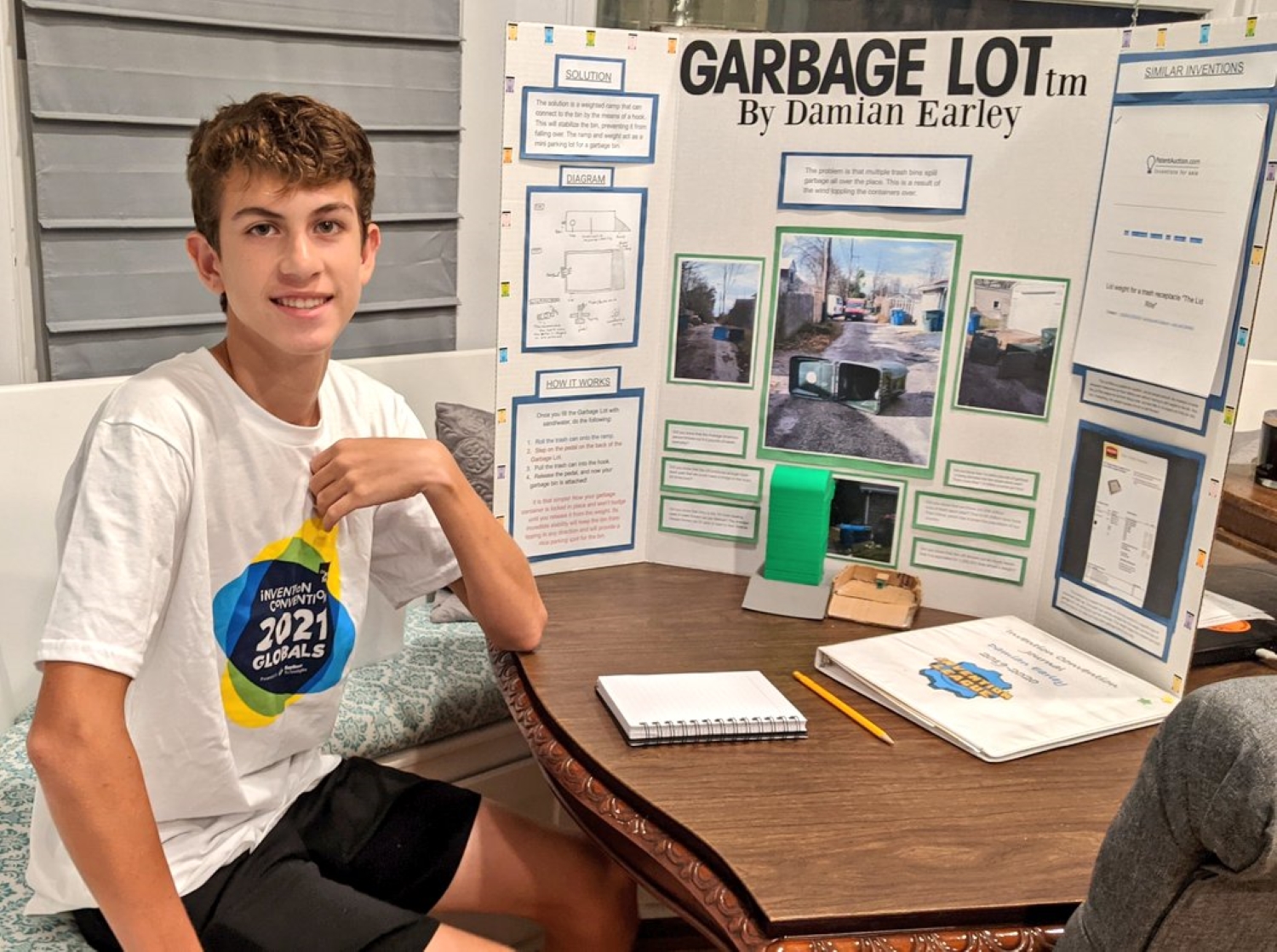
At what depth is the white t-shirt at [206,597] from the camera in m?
1.14

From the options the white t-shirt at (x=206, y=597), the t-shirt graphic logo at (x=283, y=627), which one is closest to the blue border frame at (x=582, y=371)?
the white t-shirt at (x=206, y=597)

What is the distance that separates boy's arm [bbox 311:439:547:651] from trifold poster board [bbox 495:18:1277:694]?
0.16m

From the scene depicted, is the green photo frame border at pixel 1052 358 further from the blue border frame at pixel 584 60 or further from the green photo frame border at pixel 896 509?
the blue border frame at pixel 584 60

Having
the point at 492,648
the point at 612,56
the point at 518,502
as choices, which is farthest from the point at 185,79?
the point at 492,648

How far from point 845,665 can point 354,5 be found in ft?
4.91

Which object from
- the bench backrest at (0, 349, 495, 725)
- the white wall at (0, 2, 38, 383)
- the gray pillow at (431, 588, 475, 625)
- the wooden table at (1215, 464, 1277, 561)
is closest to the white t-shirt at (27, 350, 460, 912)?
the bench backrest at (0, 349, 495, 725)

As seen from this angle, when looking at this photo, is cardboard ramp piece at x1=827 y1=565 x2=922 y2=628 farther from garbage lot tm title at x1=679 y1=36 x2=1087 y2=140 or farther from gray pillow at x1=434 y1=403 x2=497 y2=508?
gray pillow at x1=434 y1=403 x2=497 y2=508

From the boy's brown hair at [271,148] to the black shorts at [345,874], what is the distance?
671mm

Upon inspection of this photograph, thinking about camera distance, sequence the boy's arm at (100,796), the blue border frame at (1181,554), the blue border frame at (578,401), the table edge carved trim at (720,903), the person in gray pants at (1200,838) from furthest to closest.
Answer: the blue border frame at (578,401) < the blue border frame at (1181,554) < the boy's arm at (100,796) < the table edge carved trim at (720,903) < the person in gray pants at (1200,838)

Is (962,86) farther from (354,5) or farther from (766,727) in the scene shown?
(354,5)

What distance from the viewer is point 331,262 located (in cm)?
129

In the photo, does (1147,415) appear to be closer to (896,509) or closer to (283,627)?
(896,509)

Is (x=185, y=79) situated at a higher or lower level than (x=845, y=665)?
higher

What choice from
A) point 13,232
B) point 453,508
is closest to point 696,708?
point 453,508
